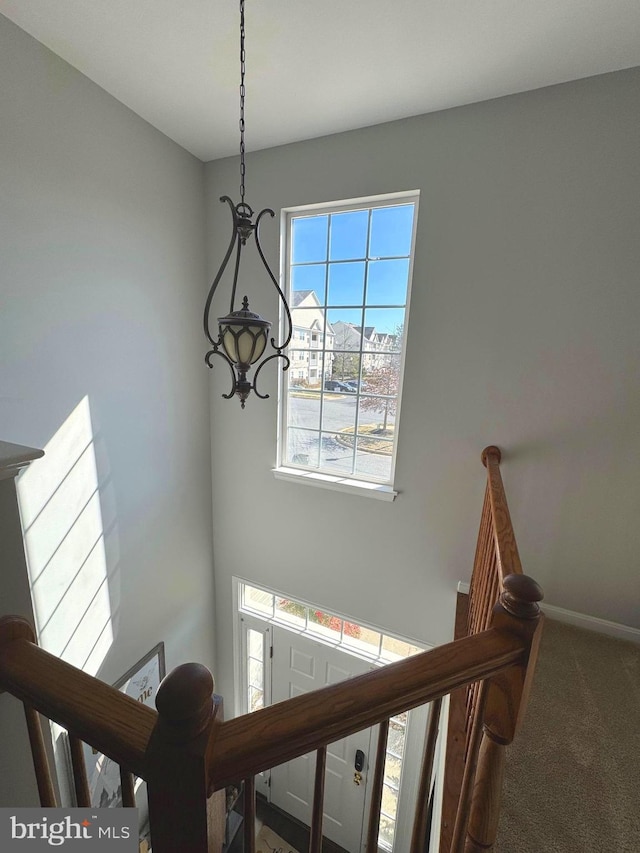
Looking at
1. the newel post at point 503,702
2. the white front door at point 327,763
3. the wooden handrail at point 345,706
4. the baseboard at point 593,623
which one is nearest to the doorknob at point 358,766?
the white front door at point 327,763

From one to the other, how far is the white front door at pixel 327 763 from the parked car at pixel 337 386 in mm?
2003

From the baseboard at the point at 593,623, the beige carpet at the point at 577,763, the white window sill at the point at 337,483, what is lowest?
the baseboard at the point at 593,623

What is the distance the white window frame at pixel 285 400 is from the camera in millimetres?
2295

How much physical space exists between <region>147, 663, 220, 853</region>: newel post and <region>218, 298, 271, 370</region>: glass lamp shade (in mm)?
1007

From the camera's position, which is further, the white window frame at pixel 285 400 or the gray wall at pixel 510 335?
the white window frame at pixel 285 400

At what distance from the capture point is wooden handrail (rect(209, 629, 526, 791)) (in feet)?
1.70

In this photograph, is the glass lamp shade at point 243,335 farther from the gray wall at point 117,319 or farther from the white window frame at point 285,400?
the white window frame at point 285,400

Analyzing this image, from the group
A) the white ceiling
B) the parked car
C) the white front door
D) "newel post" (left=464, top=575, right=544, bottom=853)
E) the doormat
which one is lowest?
the doormat

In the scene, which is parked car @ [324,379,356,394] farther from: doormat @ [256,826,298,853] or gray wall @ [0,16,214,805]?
doormat @ [256,826,298,853]

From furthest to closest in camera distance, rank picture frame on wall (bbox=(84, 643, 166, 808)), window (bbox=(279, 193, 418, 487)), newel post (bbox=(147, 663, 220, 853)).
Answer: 1. window (bbox=(279, 193, 418, 487))
2. picture frame on wall (bbox=(84, 643, 166, 808))
3. newel post (bbox=(147, 663, 220, 853))

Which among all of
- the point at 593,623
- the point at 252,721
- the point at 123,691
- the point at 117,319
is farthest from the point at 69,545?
the point at 593,623

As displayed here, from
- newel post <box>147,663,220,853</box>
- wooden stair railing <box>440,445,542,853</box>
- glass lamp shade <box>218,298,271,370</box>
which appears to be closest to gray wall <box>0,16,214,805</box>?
glass lamp shade <box>218,298,271,370</box>

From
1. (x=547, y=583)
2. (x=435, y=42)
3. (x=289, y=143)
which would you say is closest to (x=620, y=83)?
(x=435, y=42)

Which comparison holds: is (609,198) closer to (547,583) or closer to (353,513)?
(547,583)
